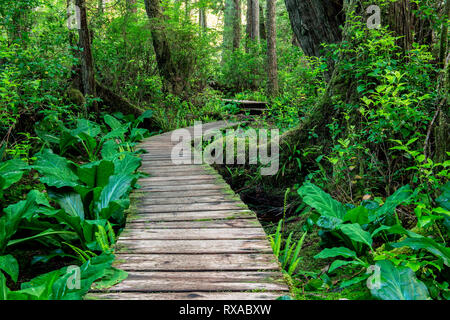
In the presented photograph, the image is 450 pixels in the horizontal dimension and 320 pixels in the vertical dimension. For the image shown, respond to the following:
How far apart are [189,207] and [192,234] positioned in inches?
27.2

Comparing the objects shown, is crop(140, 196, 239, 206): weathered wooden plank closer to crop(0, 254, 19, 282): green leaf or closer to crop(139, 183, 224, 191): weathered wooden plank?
crop(139, 183, 224, 191): weathered wooden plank

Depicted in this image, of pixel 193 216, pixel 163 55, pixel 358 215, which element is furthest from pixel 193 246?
pixel 163 55

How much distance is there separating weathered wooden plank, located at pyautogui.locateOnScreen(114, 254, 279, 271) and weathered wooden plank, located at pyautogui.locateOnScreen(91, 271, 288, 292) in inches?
2.5

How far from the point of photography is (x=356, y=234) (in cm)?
244

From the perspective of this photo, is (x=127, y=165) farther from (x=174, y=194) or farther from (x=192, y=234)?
(x=192, y=234)

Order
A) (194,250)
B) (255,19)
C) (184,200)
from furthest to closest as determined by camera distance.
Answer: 1. (255,19)
2. (184,200)
3. (194,250)

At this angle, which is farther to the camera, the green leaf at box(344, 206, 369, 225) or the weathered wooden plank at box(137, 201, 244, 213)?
the weathered wooden plank at box(137, 201, 244, 213)

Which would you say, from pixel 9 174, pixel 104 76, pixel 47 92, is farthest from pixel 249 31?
pixel 9 174

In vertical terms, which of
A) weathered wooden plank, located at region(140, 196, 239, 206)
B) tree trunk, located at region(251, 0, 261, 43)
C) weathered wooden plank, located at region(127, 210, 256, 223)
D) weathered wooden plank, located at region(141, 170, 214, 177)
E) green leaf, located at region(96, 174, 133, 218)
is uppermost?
tree trunk, located at region(251, 0, 261, 43)

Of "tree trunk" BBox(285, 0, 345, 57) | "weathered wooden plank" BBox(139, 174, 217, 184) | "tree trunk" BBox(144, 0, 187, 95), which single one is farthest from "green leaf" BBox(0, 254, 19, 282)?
"tree trunk" BBox(144, 0, 187, 95)

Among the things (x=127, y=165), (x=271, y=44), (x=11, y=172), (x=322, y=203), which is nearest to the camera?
(x=322, y=203)

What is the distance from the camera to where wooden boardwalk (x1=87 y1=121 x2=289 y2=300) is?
205cm

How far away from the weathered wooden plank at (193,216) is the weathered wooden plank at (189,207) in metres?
0.09

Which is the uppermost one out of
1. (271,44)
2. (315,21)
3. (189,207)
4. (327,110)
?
(271,44)
